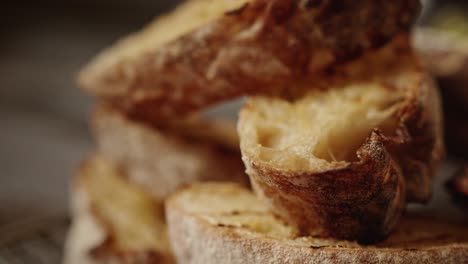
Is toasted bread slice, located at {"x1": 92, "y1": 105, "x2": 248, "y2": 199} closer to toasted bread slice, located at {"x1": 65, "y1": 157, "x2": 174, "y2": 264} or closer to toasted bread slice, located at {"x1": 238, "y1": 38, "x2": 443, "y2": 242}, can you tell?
toasted bread slice, located at {"x1": 65, "y1": 157, "x2": 174, "y2": 264}

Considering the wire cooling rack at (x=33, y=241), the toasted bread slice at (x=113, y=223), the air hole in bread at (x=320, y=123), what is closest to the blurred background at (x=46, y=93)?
the wire cooling rack at (x=33, y=241)

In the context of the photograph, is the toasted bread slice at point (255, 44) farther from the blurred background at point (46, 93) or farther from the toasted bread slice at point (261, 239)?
the blurred background at point (46, 93)

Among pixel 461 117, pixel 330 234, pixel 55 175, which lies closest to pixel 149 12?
pixel 55 175

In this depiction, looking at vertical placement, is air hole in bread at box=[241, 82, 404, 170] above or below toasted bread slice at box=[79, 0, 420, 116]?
below

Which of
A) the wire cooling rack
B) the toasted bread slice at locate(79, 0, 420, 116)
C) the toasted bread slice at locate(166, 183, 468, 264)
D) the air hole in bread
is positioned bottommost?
the toasted bread slice at locate(166, 183, 468, 264)

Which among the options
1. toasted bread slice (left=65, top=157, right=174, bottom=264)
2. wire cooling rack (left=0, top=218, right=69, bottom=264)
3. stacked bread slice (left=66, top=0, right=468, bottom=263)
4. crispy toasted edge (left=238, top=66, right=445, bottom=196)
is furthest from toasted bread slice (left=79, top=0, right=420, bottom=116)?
wire cooling rack (left=0, top=218, right=69, bottom=264)

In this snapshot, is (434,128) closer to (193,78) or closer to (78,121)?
(193,78)

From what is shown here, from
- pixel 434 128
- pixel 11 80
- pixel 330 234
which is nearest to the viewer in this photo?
pixel 330 234

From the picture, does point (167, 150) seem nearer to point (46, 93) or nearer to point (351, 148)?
point (351, 148)
